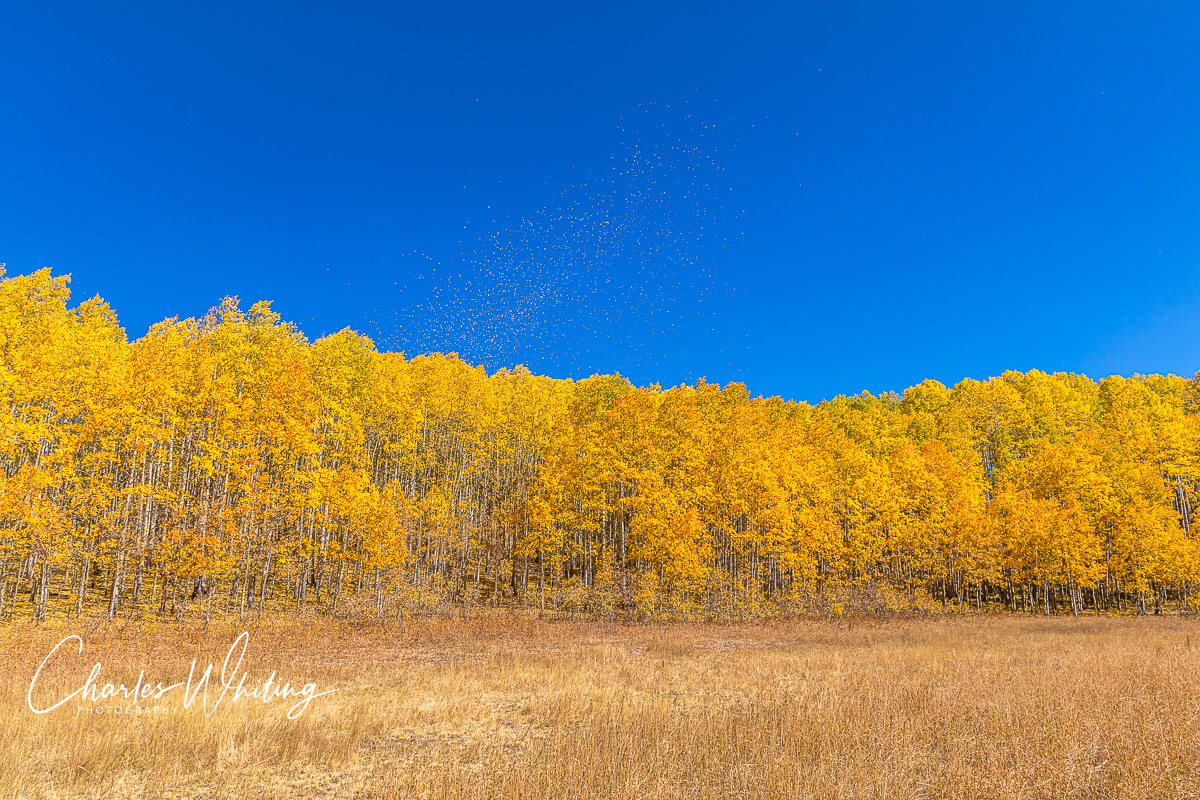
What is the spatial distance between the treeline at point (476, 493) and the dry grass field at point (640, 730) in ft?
23.0

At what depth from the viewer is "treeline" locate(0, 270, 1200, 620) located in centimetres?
2100

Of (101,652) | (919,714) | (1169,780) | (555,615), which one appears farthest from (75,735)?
(555,615)

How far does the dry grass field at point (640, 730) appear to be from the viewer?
657 centimetres

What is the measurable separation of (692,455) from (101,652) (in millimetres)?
24858

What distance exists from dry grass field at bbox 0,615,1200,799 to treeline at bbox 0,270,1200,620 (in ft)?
23.0

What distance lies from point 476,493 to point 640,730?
37.1 meters
